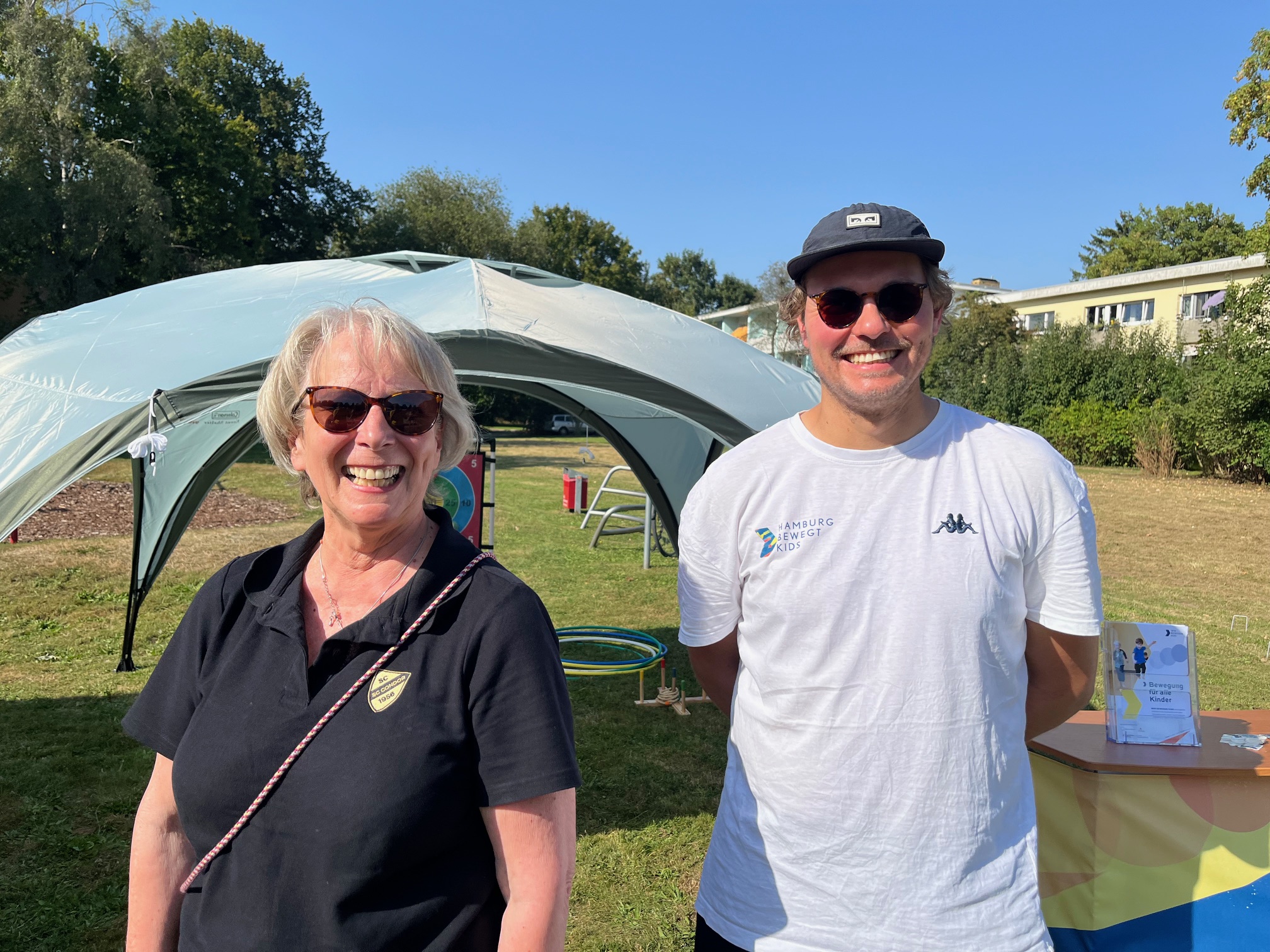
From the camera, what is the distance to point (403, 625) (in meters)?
1.48

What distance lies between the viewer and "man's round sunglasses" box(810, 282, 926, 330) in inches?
71.6

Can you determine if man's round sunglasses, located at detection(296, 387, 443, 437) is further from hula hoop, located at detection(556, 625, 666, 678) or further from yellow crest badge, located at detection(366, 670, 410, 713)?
hula hoop, located at detection(556, 625, 666, 678)

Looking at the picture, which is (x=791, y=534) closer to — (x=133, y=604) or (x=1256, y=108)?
(x=133, y=604)

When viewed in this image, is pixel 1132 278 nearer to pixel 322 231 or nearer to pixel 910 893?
pixel 322 231

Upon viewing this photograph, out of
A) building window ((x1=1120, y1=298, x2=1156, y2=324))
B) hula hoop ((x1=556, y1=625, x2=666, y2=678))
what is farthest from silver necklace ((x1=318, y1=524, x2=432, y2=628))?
building window ((x1=1120, y1=298, x2=1156, y2=324))

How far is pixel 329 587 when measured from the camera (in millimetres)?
1688

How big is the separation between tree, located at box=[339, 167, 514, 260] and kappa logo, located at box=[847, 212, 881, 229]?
3487cm

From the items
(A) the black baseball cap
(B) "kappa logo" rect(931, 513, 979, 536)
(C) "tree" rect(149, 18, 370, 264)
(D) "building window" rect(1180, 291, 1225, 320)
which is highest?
(C) "tree" rect(149, 18, 370, 264)

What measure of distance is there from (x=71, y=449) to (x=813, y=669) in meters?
3.77

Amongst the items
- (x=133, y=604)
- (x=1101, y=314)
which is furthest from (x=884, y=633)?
(x=1101, y=314)

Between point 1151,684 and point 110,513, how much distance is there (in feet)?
46.9

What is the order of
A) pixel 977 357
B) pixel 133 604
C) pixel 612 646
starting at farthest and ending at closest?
pixel 977 357 < pixel 612 646 < pixel 133 604

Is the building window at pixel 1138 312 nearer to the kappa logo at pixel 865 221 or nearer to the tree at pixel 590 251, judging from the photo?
the tree at pixel 590 251

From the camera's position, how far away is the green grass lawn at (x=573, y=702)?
147 inches
